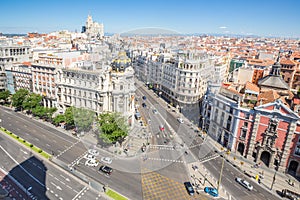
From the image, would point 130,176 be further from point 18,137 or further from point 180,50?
point 180,50

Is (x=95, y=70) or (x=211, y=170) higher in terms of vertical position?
(x=95, y=70)

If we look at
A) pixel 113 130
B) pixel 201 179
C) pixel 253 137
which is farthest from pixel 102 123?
pixel 253 137

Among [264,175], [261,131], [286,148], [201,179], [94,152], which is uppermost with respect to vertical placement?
[261,131]

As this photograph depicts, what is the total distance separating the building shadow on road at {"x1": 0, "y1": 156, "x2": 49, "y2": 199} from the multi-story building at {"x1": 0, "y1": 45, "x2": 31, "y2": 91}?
4621 cm

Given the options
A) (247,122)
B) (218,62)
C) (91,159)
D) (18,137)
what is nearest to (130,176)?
(91,159)

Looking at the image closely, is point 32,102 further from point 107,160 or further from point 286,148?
point 286,148

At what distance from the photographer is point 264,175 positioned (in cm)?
3903

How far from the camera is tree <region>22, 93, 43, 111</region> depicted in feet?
187

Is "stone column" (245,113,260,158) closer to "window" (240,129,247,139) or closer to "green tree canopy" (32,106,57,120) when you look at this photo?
"window" (240,129,247,139)

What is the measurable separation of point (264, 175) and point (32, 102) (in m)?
56.9

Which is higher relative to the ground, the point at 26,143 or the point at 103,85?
the point at 103,85

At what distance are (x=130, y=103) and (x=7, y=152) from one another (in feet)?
86.7

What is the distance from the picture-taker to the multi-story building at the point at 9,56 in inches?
2837

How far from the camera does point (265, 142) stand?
40.7 m
